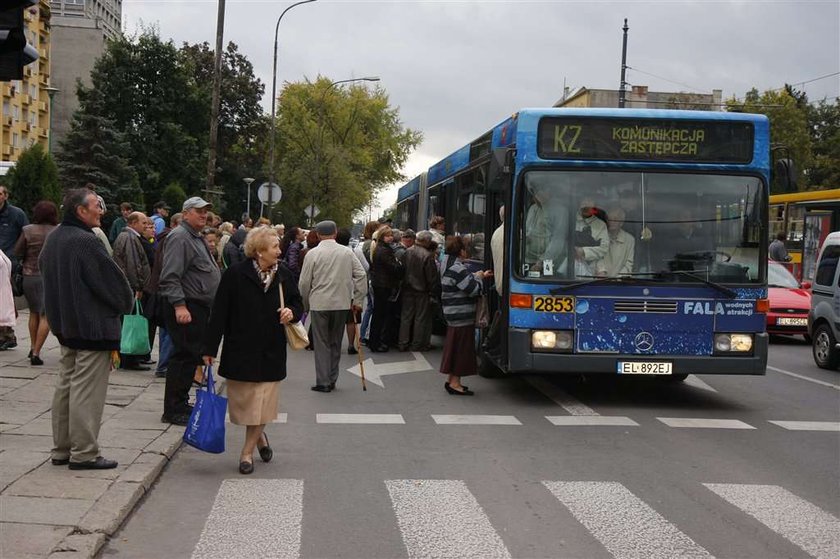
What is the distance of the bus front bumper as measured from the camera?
10.8 metres

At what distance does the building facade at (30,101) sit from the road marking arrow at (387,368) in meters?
57.7

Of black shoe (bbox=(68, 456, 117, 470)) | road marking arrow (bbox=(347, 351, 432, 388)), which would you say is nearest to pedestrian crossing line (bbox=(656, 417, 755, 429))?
road marking arrow (bbox=(347, 351, 432, 388))

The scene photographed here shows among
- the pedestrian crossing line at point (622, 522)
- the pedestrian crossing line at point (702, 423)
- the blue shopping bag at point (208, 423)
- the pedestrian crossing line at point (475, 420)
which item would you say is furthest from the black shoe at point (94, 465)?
the pedestrian crossing line at point (702, 423)

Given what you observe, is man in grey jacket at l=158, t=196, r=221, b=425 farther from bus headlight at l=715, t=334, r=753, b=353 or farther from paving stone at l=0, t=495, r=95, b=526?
bus headlight at l=715, t=334, r=753, b=353

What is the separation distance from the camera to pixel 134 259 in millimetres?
12516

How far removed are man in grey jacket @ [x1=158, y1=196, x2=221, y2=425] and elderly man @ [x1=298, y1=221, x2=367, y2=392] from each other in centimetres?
285

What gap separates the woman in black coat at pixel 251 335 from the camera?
7594 mm

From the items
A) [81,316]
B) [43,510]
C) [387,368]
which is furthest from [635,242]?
[43,510]

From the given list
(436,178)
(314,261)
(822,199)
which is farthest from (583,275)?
(822,199)

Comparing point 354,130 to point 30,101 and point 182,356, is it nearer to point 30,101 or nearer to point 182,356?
point 30,101

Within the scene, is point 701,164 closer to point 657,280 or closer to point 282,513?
point 657,280

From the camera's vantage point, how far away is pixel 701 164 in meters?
11.1

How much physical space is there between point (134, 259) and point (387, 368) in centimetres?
380

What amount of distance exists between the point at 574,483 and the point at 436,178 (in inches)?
476
